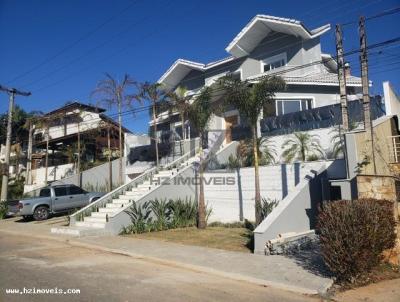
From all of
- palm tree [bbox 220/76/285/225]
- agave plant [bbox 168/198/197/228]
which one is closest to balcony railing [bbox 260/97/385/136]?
palm tree [bbox 220/76/285/225]

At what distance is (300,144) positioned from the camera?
56.6ft

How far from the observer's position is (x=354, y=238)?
721 centimetres

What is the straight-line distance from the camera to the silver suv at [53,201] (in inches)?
787

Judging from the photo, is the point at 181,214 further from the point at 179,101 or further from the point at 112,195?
the point at 179,101

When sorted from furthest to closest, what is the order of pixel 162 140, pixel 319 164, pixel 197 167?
pixel 162 140, pixel 197 167, pixel 319 164

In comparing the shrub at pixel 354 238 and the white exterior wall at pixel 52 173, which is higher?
the white exterior wall at pixel 52 173

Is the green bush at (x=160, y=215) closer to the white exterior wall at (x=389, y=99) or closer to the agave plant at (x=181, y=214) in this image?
the agave plant at (x=181, y=214)

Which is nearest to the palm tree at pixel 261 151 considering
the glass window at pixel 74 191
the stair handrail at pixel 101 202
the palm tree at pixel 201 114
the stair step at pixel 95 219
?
the palm tree at pixel 201 114

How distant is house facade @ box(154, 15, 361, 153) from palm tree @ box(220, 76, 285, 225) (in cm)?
583

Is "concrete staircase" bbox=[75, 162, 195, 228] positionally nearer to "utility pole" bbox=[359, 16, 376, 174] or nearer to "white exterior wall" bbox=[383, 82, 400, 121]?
"utility pole" bbox=[359, 16, 376, 174]

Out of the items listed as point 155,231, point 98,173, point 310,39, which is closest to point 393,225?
point 155,231

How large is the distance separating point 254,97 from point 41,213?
44.9 ft

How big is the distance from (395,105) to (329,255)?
478 inches

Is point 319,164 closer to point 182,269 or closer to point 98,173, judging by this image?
point 182,269
